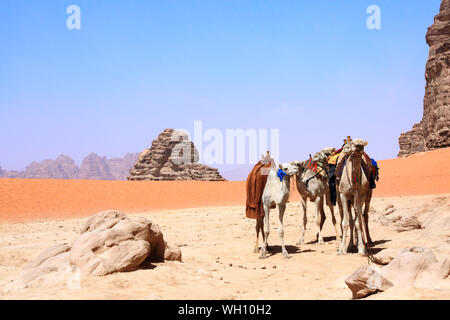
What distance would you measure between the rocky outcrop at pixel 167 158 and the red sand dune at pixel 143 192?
40128 mm

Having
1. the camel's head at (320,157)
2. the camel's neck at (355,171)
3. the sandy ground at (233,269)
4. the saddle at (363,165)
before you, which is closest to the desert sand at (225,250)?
the sandy ground at (233,269)

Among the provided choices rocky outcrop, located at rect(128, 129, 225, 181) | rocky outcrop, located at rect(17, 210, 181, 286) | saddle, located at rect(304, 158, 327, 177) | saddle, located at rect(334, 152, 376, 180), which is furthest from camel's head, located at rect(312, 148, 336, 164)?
rocky outcrop, located at rect(128, 129, 225, 181)

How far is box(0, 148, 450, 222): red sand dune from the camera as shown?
88.3ft

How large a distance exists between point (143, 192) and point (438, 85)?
34104 millimetres

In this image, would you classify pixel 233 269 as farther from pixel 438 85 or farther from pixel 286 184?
pixel 438 85

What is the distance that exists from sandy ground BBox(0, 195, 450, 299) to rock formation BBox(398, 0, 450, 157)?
3170 cm

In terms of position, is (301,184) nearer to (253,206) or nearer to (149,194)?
(253,206)

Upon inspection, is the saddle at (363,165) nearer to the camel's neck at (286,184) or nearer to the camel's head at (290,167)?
the camel's head at (290,167)

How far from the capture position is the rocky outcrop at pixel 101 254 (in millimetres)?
7441

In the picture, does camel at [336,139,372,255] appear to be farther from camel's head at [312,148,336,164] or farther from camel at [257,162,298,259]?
camel's head at [312,148,336,164]

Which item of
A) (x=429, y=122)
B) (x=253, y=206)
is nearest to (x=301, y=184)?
(x=253, y=206)

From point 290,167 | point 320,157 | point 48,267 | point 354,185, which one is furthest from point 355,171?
point 48,267

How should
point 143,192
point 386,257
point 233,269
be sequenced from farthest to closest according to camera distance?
point 143,192, point 233,269, point 386,257

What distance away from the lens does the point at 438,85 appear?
45875 millimetres
